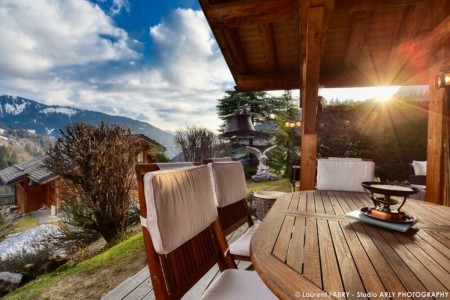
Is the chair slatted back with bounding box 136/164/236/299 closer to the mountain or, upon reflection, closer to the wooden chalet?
the wooden chalet

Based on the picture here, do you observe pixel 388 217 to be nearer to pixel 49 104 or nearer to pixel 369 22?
pixel 369 22

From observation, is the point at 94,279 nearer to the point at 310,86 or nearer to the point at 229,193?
the point at 229,193

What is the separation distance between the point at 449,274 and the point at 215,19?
2.45 meters

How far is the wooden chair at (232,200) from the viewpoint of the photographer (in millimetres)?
1555

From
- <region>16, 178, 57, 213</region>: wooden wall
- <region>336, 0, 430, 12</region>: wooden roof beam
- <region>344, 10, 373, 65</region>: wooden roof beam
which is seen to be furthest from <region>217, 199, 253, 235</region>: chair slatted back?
<region>16, 178, 57, 213</region>: wooden wall

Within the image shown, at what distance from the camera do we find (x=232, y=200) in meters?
1.72

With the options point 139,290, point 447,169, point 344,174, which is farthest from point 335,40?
point 139,290

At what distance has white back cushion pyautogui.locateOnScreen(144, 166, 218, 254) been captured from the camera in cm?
84

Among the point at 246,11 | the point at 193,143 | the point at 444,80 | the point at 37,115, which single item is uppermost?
the point at 37,115

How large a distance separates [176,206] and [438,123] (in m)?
3.45

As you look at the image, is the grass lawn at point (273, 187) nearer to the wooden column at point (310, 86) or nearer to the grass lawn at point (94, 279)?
the wooden column at point (310, 86)

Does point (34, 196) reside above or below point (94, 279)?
below

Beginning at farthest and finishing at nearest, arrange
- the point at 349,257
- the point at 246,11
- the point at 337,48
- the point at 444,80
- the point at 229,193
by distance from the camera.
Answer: the point at 337,48 → the point at 444,80 → the point at 246,11 → the point at 229,193 → the point at 349,257

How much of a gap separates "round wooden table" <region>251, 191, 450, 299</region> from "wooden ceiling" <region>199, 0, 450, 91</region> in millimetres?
1973
